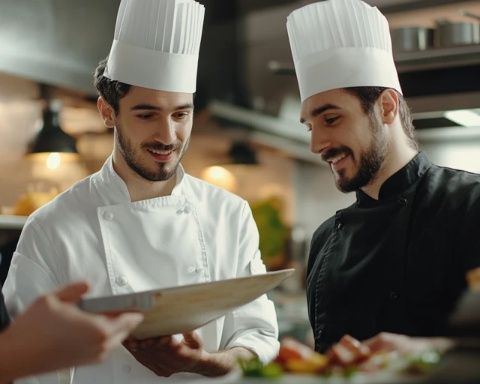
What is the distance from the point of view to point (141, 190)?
2443 mm

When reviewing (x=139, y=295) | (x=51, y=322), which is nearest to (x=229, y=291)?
(x=139, y=295)

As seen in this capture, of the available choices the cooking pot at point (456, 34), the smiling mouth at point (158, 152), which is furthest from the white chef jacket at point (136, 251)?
the cooking pot at point (456, 34)

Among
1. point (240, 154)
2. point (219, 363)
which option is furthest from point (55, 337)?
point (240, 154)

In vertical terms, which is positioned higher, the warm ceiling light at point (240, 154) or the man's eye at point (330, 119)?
the man's eye at point (330, 119)

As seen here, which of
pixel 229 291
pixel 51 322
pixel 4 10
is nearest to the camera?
pixel 51 322

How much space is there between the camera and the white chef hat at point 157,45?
2438 mm

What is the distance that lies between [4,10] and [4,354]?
2984 millimetres

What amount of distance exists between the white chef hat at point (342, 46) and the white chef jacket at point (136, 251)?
45 cm

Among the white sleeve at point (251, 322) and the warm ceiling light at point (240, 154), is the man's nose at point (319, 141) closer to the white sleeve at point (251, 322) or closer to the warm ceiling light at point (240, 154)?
the white sleeve at point (251, 322)

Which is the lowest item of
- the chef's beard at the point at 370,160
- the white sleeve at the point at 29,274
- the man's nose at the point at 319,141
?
the white sleeve at the point at 29,274

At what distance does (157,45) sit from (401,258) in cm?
96

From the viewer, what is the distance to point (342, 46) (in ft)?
8.12

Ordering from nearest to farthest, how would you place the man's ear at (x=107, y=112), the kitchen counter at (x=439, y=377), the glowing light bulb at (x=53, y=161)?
the kitchen counter at (x=439, y=377) → the man's ear at (x=107, y=112) → the glowing light bulb at (x=53, y=161)

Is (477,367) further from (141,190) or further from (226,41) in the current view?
(226,41)
